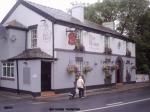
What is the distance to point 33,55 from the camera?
Answer: 23578 mm

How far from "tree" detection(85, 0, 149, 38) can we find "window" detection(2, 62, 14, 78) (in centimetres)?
1981

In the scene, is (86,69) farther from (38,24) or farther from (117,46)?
(117,46)

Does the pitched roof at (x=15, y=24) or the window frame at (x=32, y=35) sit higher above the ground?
the pitched roof at (x=15, y=24)

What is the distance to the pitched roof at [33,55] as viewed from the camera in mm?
23212

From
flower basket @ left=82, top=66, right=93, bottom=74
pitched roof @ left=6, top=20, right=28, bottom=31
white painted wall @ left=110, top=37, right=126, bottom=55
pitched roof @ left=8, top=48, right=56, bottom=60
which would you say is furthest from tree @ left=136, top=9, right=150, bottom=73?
pitched roof @ left=8, top=48, right=56, bottom=60

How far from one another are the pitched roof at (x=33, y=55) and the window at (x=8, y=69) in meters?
1.19

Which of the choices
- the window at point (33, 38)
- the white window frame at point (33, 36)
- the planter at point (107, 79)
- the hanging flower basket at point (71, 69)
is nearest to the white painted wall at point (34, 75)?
the window at point (33, 38)

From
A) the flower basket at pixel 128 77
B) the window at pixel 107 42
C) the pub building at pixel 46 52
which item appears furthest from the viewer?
the flower basket at pixel 128 77

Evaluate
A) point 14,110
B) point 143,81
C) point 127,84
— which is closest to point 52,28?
point 14,110

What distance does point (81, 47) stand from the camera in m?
27.0

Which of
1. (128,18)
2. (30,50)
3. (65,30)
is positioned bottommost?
(30,50)

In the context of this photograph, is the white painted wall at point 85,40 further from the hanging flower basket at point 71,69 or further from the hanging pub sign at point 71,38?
the hanging flower basket at point 71,69

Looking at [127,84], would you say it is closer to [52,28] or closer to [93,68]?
[93,68]

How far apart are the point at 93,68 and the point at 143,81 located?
1330 centimetres
